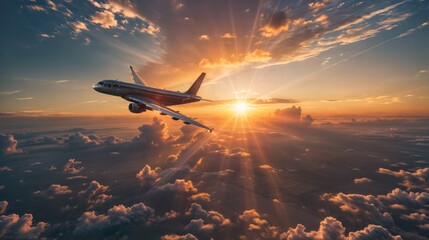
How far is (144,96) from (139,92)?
183cm

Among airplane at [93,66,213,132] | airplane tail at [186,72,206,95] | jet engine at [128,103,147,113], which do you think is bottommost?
jet engine at [128,103,147,113]

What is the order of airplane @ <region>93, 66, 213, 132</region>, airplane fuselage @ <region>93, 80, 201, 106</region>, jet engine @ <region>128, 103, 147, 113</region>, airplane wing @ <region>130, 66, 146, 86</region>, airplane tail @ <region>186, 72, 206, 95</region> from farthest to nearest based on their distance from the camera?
1. airplane tail @ <region>186, 72, 206, 95</region>
2. airplane wing @ <region>130, 66, 146, 86</region>
3. airplane fuselage @ <region>93, 80, 201, 106</region>
4. jet engine @ <region>128, 103, 147, 113</region>
5. airplane @ <region>93, 66, 213, 132</region>

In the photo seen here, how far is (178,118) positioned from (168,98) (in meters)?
26.0

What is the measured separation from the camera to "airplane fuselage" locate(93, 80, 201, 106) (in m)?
47.1

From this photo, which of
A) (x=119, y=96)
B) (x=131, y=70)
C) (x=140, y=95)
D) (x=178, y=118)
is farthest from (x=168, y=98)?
(x=178, y=118)

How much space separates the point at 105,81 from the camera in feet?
155

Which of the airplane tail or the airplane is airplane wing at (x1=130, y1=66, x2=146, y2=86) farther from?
the airplane tail

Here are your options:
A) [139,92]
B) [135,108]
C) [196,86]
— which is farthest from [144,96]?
[196,86]

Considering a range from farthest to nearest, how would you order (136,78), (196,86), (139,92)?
(196,86)
(136,78)
(139,92)

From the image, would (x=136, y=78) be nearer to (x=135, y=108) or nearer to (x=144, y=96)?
(x=144, y=96)

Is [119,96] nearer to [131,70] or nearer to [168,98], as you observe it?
[168,98]

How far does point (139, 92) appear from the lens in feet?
167

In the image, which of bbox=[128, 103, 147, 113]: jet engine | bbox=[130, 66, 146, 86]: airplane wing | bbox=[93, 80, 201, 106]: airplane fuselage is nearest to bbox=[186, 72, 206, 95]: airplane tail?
bbox=[93, 80, 201, 106]: airplane fuselage

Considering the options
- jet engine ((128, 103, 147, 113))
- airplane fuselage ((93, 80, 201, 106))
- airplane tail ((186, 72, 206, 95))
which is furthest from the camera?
airplane tail ((186, 72, 206, 95))
